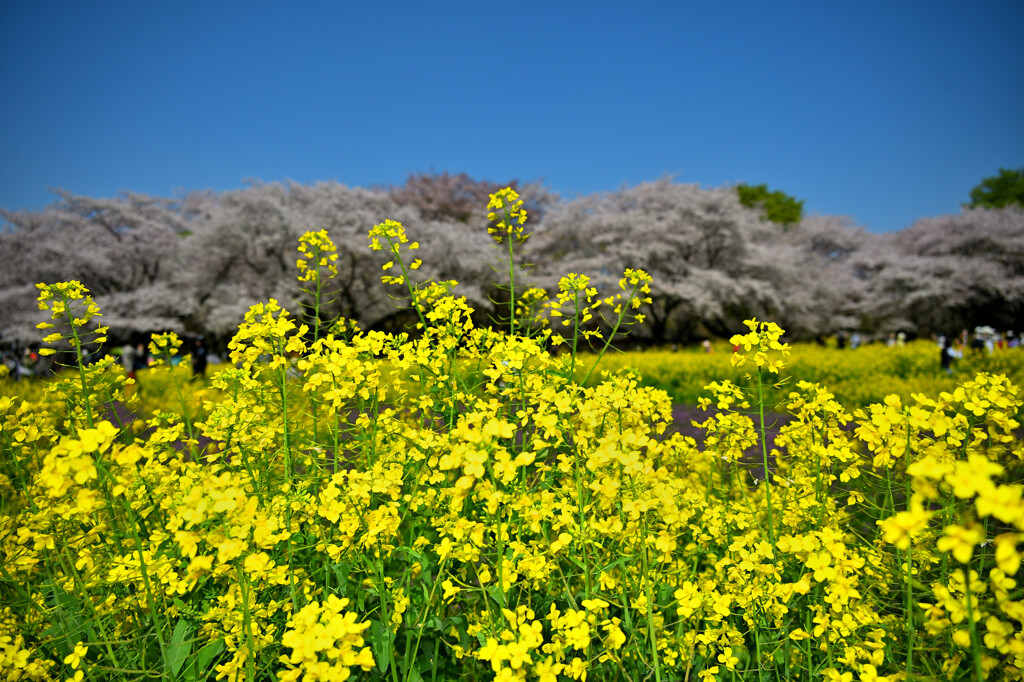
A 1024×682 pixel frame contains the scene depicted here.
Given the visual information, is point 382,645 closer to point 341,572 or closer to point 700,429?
point 341,572

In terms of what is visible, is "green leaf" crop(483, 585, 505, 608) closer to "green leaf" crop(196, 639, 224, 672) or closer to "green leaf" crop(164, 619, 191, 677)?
"green leaf" crop(196, 639, 224, 672)

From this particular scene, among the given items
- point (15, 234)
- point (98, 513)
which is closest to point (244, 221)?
point (15, 234)

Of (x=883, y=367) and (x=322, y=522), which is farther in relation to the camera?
(x=883, y=367)

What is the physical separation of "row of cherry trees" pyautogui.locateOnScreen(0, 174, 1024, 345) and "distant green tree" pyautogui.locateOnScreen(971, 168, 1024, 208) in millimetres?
14084

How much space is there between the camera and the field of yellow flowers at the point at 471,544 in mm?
1483

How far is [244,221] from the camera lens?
65.2 ft

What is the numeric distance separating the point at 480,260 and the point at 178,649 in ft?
63.8

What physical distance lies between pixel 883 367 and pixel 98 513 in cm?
1259

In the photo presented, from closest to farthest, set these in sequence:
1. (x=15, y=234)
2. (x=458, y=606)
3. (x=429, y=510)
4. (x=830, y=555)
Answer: (x=830, y=555) < (x=429, y=510) < (x=458, y=606) < (x=15, y=234)

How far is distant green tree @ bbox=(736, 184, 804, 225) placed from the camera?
46219 mm

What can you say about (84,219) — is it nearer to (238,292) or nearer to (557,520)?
(238,292)

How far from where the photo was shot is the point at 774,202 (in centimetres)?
4753

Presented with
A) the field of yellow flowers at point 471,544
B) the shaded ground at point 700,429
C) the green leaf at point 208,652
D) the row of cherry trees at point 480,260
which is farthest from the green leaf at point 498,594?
the row of cherry trees at point 480,260

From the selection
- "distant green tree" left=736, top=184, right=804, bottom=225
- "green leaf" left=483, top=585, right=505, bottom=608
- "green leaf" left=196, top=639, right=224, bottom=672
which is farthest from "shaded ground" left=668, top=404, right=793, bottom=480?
"distant green tree" left=736, top=184, right=804, bottom=225
